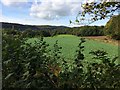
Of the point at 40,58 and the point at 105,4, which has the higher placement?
the point at 105,4

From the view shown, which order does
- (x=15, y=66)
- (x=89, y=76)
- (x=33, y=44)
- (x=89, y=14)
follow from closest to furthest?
(x=89, y=76)
(x=15, y=66)
(x=33, y=44)
(x=89, y=14)

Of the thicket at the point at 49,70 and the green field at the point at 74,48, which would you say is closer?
the thicket at the point at 49,70

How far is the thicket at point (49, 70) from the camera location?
11.2 feet

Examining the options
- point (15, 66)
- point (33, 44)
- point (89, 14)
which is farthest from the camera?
point (89, 14)

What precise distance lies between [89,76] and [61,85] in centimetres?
36

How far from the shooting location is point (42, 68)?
3.55m

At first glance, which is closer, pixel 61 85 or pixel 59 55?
pixel 61 85

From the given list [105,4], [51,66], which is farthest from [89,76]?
[105,4]

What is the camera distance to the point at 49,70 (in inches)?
142

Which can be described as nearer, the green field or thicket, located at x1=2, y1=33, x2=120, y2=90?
thicket, located at x1=2, y1=33, x2=120, y2=90

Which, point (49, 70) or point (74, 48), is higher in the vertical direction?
point (49, 70)

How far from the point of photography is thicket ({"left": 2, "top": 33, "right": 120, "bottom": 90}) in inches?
135

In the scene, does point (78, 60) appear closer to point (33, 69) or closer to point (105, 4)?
point (33, 69)

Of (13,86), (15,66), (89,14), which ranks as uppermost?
(89,14)
